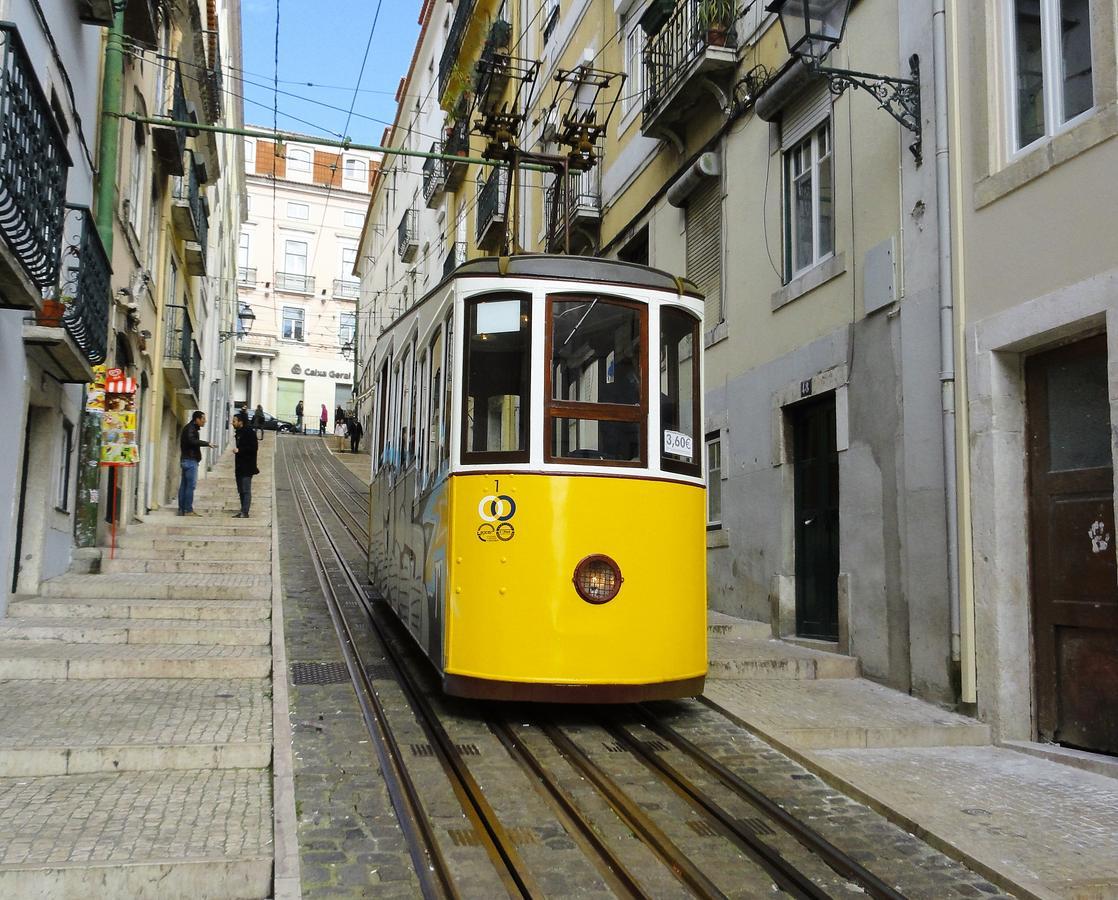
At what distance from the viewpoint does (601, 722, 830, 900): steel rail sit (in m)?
4.65

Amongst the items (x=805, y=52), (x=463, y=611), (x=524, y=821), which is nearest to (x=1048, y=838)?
(x=524, y=821)

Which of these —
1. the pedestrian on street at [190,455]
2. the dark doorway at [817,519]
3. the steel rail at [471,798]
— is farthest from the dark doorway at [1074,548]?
the pedestrian on street at [190,455]

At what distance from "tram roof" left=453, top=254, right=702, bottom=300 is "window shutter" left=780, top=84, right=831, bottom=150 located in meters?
3.92

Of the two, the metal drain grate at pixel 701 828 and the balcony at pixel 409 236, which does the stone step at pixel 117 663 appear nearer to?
the metal drain grate at pixel 701 828

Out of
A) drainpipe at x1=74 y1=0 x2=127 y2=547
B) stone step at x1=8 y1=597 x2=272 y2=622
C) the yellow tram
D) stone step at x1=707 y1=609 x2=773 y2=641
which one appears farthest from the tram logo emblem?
drainpipe at x1=74 y1=0 x2=127 y2=547

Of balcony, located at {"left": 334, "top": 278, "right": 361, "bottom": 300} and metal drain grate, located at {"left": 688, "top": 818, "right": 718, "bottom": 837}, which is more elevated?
balcony, located at {"left": 334, "top": 278, "right": 361, "bottom": 300}

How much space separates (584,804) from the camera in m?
5.68

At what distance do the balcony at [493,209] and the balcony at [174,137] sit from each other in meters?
6.77

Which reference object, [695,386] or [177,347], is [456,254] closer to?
[177,347]

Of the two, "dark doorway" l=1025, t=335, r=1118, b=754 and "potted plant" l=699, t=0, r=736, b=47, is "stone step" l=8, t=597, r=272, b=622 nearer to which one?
"dark doorway" l=1025, t=335, r=1118, b=754

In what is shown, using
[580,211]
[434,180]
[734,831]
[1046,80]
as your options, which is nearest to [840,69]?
[1046,80]

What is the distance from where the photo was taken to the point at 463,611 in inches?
271

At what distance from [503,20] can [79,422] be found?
16.1 meters

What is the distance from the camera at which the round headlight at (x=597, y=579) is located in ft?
22.1
